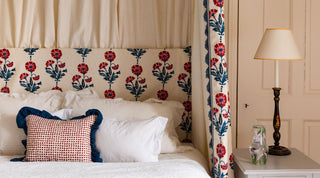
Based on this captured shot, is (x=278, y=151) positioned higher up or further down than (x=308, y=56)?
further down

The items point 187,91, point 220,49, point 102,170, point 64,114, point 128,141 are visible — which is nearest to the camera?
point 102,170

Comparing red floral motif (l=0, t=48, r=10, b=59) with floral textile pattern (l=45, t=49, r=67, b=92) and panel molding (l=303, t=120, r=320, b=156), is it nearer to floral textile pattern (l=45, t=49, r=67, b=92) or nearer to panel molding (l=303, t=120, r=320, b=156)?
floral textile pattern (l=45, t=49, r=67, b=92)

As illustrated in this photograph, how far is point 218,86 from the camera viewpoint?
2.13 meters

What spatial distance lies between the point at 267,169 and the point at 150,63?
1.15m

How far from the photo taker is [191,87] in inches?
109

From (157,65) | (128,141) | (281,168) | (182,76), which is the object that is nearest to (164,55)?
(157,65)

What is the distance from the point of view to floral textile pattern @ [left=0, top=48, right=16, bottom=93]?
110 inches

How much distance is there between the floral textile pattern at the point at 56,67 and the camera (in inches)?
111

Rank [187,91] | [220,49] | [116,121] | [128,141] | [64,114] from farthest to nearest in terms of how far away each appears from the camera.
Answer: [187,91]
[64,114]
[116,121]
[128,141]
[220,49]

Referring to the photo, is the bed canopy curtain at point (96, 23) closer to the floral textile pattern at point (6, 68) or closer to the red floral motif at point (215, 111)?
the floral textile pattern at point (6, 68)

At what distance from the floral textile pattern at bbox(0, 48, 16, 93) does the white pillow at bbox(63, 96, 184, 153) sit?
0.56 metres

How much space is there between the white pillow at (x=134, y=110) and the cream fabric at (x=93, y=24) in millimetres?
502

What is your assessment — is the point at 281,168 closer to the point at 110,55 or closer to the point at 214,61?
the point at 214,61

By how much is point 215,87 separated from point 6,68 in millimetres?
1617
